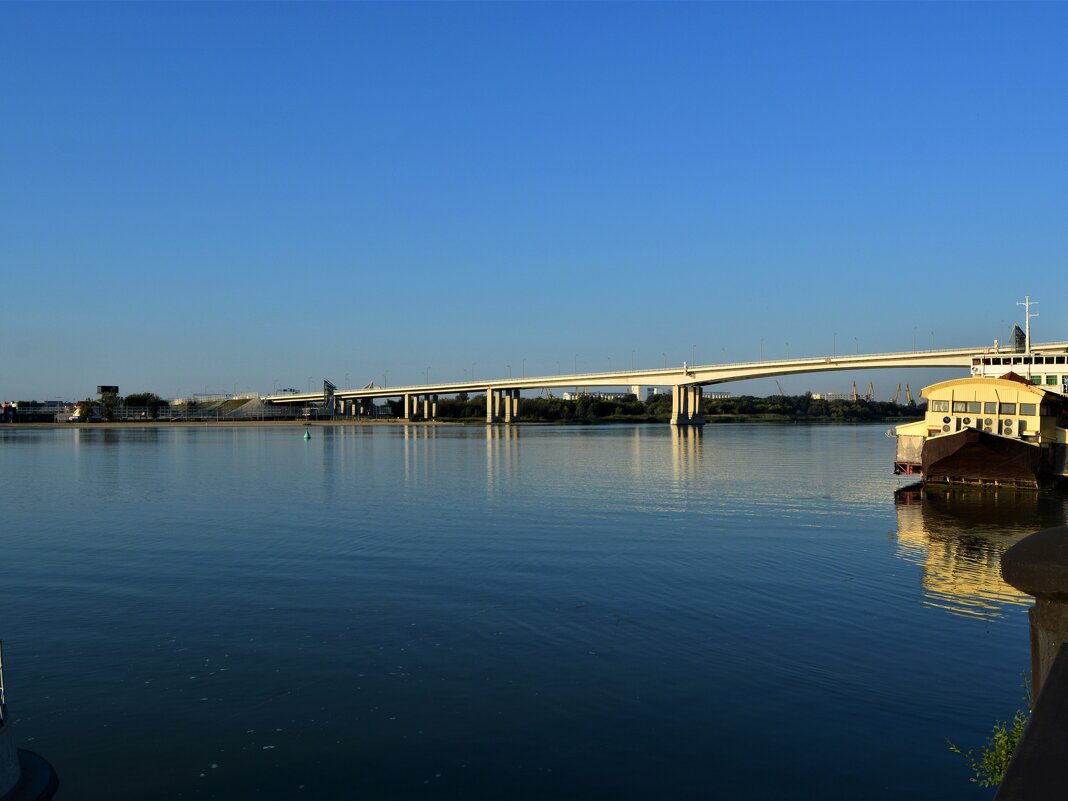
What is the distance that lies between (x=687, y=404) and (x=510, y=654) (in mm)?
161007

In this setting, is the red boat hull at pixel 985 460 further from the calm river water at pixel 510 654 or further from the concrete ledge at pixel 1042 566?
the concrete ledge at pixel 1042 566

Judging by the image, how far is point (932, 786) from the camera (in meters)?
10.3

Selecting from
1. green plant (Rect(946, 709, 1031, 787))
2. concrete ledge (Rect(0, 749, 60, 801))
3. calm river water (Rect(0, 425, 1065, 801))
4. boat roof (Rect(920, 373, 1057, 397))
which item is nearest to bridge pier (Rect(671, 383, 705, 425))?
boat roof (Rect(920, 373, 1057, 397))

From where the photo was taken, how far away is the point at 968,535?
3138 centimetres

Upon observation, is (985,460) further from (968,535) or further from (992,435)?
(968,535)

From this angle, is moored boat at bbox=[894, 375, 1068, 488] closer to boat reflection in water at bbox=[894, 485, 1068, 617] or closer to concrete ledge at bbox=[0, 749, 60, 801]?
boat reflection in water at bbox=[894, 485, 1068, 617]

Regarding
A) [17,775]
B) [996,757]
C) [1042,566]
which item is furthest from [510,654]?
[1042,566]

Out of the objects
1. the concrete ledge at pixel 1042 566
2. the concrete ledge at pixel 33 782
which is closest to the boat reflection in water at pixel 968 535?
the concrete ledge at pixel 1042 566

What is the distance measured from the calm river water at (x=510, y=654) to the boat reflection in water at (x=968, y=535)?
183mm

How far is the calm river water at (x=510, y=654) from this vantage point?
1080cm

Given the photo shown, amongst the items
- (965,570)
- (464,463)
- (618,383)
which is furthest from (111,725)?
(618,383)

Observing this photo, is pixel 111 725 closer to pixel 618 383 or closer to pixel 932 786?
pixel 932 786

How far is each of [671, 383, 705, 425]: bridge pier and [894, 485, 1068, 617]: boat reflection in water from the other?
12146 cm

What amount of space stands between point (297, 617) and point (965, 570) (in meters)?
17.5
